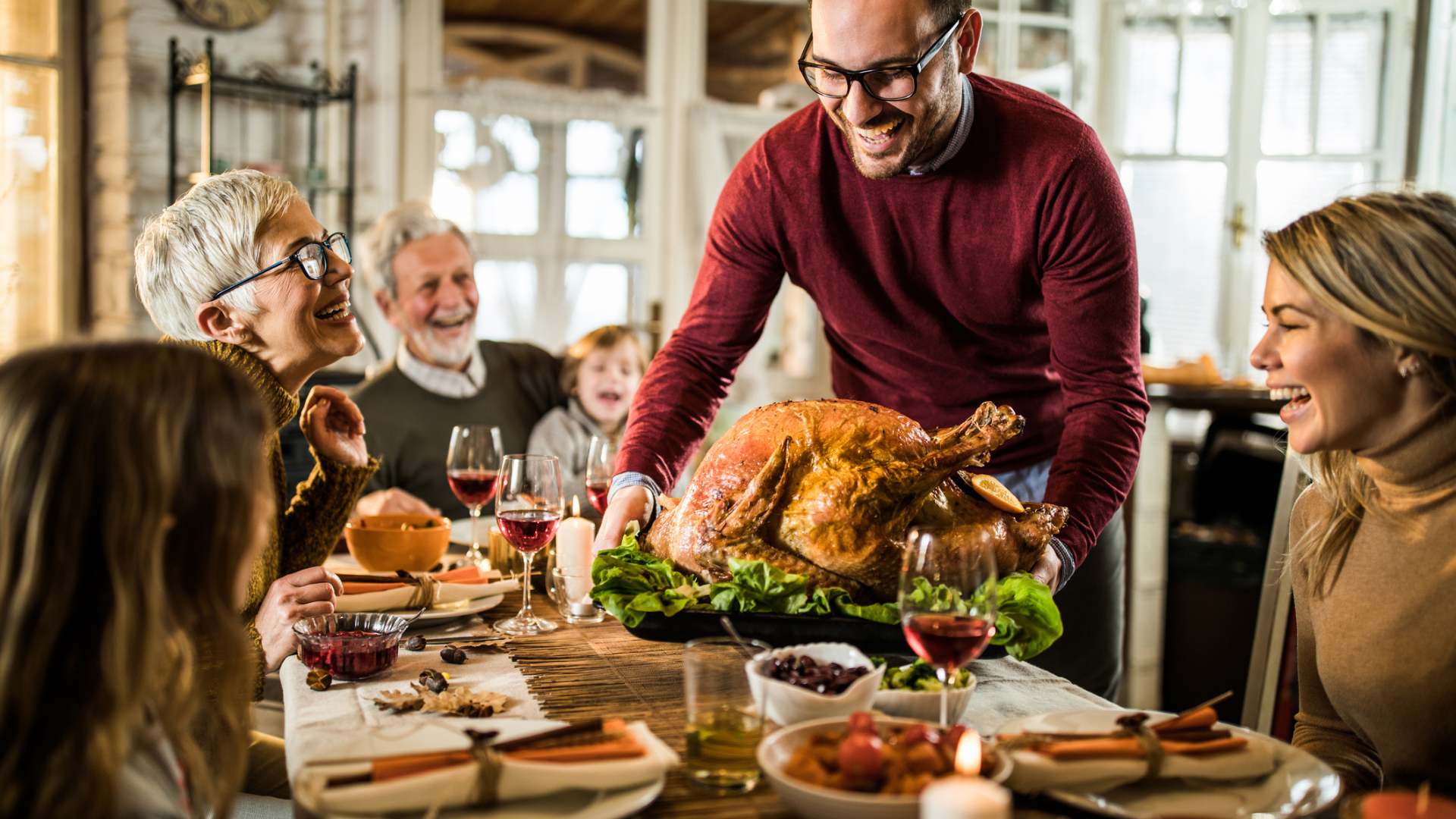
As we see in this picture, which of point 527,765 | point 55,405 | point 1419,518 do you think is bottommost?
point 527,765

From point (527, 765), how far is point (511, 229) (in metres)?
4.43

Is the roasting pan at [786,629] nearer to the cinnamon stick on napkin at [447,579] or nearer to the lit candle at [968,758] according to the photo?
the lit candle at [968,758]

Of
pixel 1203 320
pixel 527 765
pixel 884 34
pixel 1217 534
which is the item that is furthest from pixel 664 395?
pixel 1203 320

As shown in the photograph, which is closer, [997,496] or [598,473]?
[997,496]

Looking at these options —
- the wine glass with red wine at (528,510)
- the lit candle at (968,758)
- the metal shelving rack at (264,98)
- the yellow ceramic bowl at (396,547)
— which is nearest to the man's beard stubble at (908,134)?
the wine glass with red wine at (528,510)

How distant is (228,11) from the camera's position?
4508 millimetres

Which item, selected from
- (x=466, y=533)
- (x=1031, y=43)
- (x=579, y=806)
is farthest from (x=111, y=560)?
(x=1031, y=43)

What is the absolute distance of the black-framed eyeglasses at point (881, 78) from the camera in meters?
1.64

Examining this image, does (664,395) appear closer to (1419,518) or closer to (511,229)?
(1419,518)

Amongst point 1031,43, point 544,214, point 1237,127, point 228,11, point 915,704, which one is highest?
point 1031,43

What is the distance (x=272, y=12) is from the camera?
459 cm

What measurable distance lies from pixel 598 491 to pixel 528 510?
0.49m

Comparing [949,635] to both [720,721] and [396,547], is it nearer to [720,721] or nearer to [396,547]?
[720,721]

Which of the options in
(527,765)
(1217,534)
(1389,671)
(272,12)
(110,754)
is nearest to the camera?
(110,754)
